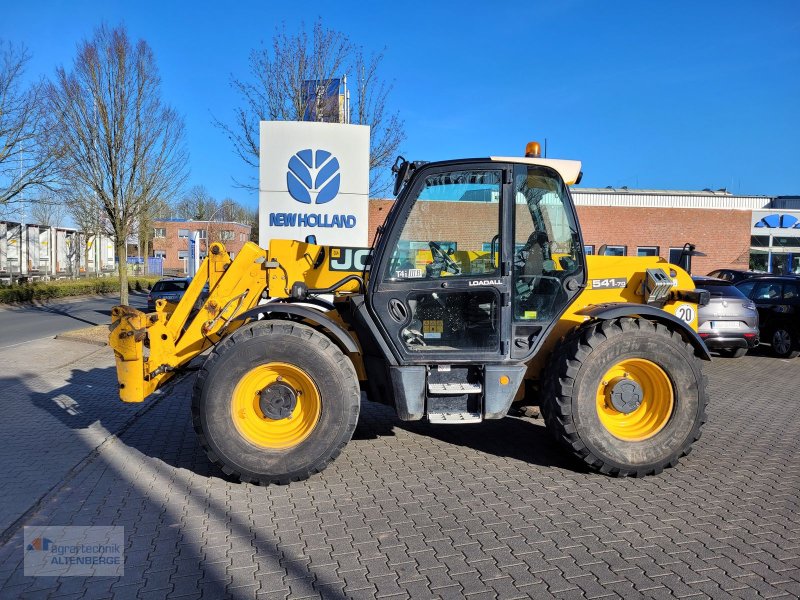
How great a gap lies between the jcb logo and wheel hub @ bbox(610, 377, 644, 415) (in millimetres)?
2431

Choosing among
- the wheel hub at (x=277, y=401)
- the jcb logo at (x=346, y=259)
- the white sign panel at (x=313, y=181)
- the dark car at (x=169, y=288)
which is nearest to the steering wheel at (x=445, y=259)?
the jcb logo at (x=346, y=259)

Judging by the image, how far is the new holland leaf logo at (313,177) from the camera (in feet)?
34.1

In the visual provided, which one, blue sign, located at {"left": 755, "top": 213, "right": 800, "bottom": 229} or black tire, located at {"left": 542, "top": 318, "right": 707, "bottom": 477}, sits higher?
blue sign, located at {"left": 755, "top": 213, "right": 800, "bottom": 229}

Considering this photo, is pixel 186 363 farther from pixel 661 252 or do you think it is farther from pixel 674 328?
pixel 661 252

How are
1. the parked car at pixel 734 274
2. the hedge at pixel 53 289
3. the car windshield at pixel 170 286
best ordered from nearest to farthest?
1. the parked car at pixel 734 274
2. the car windshield at pixel 170 286
3. the hedge at pixel 53 289

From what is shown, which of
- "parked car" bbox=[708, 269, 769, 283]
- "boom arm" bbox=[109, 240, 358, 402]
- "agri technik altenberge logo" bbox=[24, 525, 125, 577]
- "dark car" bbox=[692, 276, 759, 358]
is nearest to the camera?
"agri technik altenberge logo" bbox=[24, 525, 125, 577]

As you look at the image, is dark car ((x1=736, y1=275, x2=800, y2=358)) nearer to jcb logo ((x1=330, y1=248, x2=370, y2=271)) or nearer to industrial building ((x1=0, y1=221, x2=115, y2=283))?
jcb logo ((x1=330, y1=248, x2=370, y2=271))

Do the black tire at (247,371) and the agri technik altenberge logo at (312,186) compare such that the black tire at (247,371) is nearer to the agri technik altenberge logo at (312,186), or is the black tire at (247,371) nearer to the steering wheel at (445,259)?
the steering wheel at (445,259)

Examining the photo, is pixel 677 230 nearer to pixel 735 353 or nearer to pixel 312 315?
pixel 735 353

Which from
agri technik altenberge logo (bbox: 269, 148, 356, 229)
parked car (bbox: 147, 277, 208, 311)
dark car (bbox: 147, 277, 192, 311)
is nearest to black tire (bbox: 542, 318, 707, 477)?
agri technik altenberge logo (bbox: 269, 148, 356, 229)

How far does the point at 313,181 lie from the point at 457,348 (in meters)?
6.41

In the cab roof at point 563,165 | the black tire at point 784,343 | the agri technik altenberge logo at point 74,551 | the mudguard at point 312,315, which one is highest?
the cab roof at point 563,165

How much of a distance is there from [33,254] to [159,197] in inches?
883

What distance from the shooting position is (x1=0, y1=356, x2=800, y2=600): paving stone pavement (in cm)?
333
